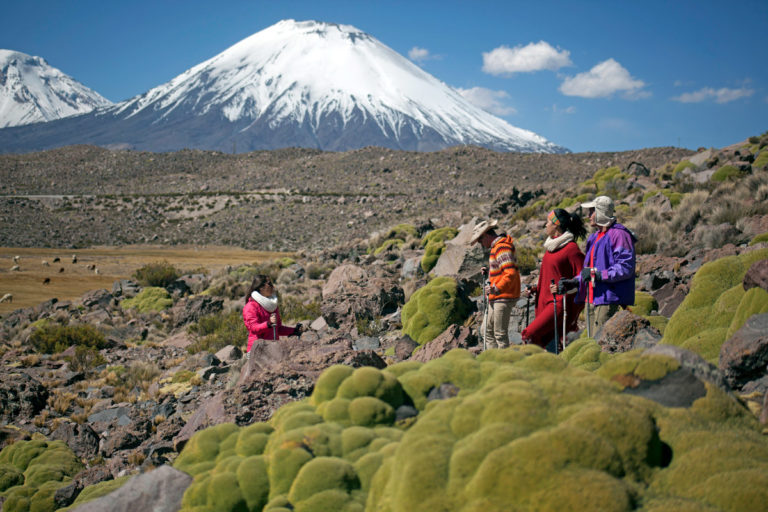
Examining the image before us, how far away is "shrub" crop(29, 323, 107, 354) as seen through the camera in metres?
11.4

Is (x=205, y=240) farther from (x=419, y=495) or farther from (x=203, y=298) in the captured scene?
(x=419, y=495)

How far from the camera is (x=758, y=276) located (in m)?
3.87

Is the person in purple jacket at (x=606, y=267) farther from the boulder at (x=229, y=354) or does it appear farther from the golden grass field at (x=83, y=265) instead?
the golden grass field at (x=83, y=265)

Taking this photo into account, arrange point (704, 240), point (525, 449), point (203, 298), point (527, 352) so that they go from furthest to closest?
point (203, 298) → point (704, 240) → point (527, 352) → point (525, 449)

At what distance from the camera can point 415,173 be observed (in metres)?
51.0

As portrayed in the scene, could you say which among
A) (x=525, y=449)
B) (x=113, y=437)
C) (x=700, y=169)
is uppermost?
(x=700, y=169)

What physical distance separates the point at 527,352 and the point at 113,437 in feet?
17.1

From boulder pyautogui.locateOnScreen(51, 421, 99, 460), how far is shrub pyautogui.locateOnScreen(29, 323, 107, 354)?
202 inches

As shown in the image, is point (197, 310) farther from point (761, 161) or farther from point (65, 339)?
point (761, 161)

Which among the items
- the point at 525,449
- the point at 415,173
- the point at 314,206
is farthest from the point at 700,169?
→ the point at 415,173

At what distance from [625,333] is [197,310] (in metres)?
11.2

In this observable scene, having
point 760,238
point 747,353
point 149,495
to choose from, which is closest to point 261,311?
point 149,495

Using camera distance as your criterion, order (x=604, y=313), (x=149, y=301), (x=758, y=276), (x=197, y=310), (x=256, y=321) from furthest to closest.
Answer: (x=149, y=301) < (x=197, y=310) < (x=256, y=321) < (x=604, y=313) < (x=758, y=276)

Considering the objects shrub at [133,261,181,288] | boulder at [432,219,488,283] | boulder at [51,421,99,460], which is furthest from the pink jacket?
shrub at [133,261,181,288]
